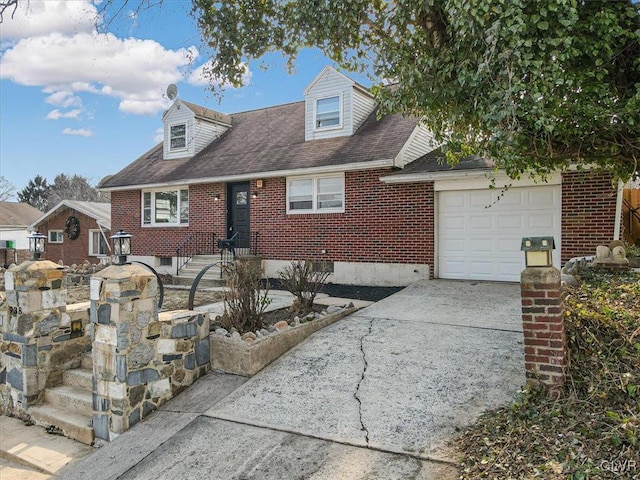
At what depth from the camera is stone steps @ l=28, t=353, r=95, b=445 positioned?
5.09 metres

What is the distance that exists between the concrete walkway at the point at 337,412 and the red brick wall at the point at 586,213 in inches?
156

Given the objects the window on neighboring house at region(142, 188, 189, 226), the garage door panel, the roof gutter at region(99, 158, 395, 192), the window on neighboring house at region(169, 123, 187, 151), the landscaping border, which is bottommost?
the landscaping border

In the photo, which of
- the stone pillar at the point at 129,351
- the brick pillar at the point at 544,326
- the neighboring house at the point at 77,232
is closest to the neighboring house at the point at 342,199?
the neighboring house at the point at 77,232

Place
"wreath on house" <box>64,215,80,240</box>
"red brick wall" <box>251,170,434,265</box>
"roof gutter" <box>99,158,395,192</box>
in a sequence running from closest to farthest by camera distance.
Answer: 1. "red brick wall" <box>251,170,434,265</box>
2. "roof gutter" <box>99,158,395,192</box>
3. "wreath on house" <box>64,215,80,240</box>

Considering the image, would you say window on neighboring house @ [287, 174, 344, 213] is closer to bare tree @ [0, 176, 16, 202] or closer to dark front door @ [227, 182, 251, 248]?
dark front door @ [227, 182, 251, 248]

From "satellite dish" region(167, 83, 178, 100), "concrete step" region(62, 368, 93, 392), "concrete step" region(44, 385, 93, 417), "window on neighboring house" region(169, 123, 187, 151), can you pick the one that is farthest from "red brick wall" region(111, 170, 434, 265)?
"concrete step" region(44, 385, 93, 417)

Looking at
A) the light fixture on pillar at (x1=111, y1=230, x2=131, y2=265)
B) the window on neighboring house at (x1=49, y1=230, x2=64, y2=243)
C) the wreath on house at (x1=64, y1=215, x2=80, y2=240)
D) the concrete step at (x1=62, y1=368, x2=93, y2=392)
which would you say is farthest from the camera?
the window on neighboring house at (x1=49, y1=230, x2=64, y2=243)

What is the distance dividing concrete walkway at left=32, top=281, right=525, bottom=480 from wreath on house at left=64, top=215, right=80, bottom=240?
1847cm

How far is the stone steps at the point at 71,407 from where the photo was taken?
5094 millimetres

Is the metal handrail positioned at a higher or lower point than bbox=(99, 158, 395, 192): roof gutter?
lower

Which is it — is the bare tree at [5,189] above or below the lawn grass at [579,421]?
above

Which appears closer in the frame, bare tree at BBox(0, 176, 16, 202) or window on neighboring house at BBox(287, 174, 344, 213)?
window on neighboring house at BBox(287, 174, 344, 213)

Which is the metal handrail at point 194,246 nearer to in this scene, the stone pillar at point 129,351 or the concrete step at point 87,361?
the concrete step at point 87,361

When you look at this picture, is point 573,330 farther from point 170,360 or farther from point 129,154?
point 129,154
